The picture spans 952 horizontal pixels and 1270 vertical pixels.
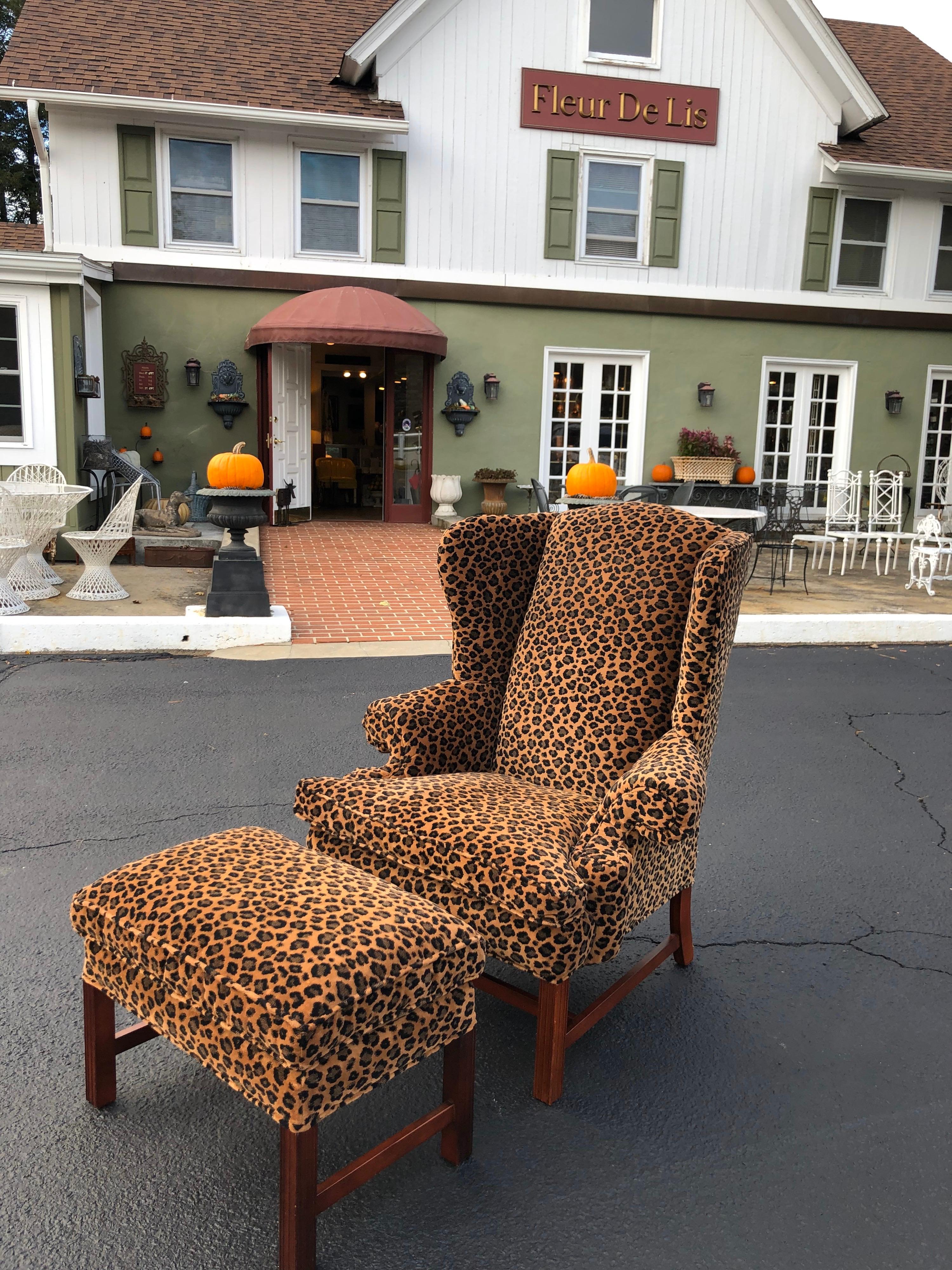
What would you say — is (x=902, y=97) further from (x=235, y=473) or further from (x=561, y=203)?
(x=235, y=473)

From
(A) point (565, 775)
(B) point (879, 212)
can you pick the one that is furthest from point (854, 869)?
(B) point (879, 212)

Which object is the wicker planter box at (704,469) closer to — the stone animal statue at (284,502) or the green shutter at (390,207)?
the green shutter at (390,207)

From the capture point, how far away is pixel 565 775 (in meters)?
2.83

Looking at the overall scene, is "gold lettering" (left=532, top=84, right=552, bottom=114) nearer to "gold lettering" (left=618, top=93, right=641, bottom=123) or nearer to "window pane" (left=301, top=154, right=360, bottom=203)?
"gold lettering" (left=618, top=93, right=641, bottom=123)

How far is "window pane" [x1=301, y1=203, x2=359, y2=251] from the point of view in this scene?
11.9 m

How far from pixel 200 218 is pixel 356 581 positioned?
564 centimetres

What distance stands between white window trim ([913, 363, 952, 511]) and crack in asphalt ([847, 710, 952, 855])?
932 cm

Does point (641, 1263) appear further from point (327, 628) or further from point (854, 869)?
point (327, 628)

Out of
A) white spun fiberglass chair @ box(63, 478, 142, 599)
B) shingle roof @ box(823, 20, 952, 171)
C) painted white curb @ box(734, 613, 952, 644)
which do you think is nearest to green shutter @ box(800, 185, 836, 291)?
shingle roof @ box(823, 20, 952, 171)

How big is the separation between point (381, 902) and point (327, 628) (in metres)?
5.09

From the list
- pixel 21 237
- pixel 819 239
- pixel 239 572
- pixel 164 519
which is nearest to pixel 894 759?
pixel 239 572

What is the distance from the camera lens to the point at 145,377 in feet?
38.1

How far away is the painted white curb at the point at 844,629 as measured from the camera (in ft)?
23.1

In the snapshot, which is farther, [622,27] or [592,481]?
[622,27]
